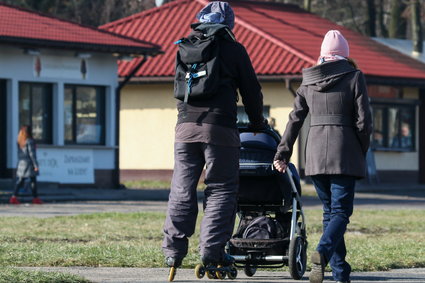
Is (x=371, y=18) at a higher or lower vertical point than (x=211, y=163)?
higher

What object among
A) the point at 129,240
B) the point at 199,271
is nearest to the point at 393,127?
the point at 129,240

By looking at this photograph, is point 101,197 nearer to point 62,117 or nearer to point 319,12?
point 62,117

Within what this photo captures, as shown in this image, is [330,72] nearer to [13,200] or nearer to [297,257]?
[297,257]

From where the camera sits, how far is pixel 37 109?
95.1 ft

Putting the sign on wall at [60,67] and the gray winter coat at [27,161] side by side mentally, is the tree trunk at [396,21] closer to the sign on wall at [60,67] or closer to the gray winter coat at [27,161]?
the sign on wall at [60,67]

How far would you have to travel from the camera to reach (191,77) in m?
8.88

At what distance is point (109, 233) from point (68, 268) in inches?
180

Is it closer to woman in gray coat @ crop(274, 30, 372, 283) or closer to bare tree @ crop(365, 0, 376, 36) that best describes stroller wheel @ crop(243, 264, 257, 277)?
woman in gray coat @ crop(274, 30, 372, 283)

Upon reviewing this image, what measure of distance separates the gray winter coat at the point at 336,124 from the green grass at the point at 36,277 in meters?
1.79

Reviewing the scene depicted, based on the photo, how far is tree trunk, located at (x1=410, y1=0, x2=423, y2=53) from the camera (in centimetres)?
4322

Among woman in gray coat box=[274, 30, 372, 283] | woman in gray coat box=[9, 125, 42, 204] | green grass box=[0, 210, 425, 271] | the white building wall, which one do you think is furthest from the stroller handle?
the white building wall

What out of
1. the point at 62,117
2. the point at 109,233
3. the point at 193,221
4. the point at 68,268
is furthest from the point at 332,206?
the point at 62,117

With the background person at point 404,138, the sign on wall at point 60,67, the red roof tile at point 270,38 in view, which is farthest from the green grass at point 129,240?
the background person at point 404,138

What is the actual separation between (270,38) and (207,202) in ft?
87.9
